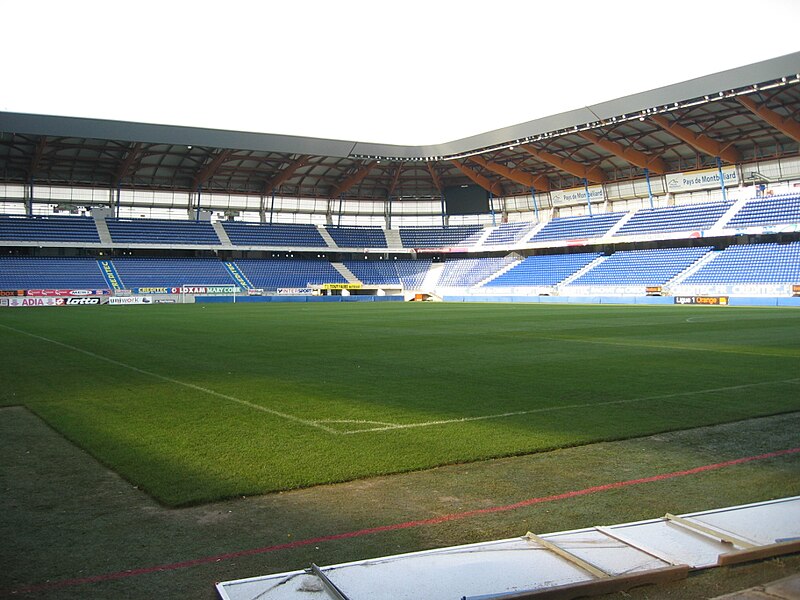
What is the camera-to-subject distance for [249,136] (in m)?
57.6

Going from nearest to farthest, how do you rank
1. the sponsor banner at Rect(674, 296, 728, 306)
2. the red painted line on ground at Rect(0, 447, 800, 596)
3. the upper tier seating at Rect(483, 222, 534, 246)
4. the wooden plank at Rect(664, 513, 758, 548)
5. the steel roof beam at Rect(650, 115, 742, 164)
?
1. the red painted line on ground at Rect(0, 447, 800, 596)
2. the wooden plank at Rect(664, 513, 758, 548)
3. the sponsor banner at Rect(674, 296, 728, 306)
4. the steel roof beam at Rect(650, 115, 742, 164)
5. the upper tier seating at Rect(483, 222, 534, 246)

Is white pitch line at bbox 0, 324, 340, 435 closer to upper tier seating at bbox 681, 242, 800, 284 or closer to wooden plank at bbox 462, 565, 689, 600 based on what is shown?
wooden plank at bbox 462, 565, 689, 600

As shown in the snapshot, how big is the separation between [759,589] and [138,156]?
6484 centimetres

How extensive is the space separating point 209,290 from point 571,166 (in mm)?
37749

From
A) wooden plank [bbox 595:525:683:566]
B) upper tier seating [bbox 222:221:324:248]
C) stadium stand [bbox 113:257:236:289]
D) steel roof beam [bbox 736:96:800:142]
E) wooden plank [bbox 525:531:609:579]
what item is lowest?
wooden plank [bbox 595:525:683:566]

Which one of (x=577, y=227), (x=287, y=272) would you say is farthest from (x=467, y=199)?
(x=287, y=272)

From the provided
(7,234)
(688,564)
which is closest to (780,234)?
(688,564)

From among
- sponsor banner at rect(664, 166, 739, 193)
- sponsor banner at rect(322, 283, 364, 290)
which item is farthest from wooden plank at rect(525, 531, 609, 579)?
sponsor banner at rect(322, 283, 364, 290)

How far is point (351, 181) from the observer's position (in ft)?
233

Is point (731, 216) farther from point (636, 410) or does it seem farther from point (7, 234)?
point (7, 234)

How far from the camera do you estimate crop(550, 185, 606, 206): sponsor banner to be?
2719 inches

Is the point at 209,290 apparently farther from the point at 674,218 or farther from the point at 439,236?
the point at 674,218

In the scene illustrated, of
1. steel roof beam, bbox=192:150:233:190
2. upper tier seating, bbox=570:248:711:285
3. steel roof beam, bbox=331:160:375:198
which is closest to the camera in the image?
upper tier seating, bbox=570:248:711:285

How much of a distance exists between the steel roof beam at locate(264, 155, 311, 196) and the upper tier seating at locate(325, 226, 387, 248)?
921 cm
